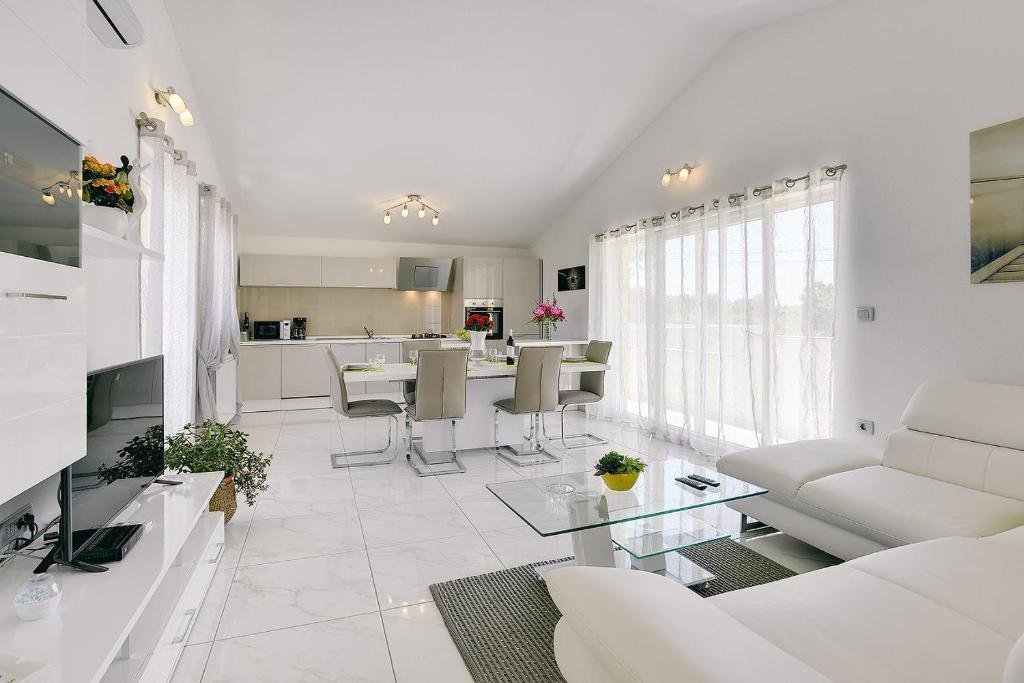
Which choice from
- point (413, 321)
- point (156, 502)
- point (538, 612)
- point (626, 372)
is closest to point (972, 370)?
point (538, 612)

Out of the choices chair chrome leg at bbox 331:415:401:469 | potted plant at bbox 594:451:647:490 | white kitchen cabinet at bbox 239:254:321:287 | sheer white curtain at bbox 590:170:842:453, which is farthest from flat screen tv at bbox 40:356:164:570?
white kitchen cabinet at bbox 239:254:321:287

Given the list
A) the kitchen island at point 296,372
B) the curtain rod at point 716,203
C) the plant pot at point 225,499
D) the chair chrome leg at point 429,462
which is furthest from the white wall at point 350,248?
the plant pot at point 225,499

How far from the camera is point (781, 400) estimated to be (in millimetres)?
4117

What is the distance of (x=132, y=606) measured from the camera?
1.44 meters

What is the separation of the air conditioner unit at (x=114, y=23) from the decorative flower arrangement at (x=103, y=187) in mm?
713

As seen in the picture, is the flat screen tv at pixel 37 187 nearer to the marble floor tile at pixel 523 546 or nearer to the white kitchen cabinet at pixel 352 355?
the marble floor tile at pixel 523 546

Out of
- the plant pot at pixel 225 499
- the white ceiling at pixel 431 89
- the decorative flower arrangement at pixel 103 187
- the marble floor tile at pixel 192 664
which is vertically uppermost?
the white ceiling at pixel 431 89

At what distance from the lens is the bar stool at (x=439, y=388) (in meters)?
4.18

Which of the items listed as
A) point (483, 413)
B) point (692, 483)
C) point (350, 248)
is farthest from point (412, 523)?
point (350, 248)

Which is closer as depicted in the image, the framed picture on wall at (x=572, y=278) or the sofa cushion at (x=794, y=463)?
the sofa cushion at (x=794, y=463)

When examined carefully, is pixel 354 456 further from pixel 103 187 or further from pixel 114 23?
pixel 114 23

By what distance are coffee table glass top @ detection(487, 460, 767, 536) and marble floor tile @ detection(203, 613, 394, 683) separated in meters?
0.72

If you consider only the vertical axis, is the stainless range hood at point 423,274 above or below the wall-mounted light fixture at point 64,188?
above

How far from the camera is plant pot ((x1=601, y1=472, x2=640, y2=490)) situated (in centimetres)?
245
